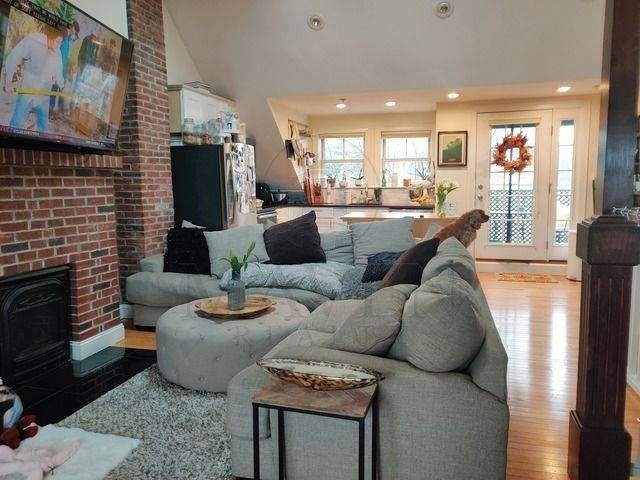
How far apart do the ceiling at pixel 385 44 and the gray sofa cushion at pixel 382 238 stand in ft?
5.92

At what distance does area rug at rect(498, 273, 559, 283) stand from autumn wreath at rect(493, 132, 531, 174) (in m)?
1.40

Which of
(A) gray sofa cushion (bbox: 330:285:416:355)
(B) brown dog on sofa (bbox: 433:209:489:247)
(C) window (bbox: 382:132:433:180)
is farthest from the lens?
(C) window (bbox: 382:132:433:180)

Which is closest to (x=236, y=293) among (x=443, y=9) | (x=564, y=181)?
(x=443, y=9)

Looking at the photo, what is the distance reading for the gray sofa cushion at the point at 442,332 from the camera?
5.24 ft

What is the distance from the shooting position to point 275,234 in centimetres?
430

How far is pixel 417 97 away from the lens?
5.93 m

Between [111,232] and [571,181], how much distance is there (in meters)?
5.67

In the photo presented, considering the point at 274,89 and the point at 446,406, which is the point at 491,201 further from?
the point at 446,406

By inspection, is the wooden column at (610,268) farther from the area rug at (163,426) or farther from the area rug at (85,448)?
the area rug at (85,448)

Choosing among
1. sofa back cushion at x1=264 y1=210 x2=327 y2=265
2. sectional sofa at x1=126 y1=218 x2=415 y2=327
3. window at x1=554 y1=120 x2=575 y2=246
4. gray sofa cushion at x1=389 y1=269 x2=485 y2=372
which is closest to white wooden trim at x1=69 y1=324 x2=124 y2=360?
sectional sofa at x1=126 y1=218 x2=415 y2=327

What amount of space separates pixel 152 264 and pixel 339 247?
1.67 meters

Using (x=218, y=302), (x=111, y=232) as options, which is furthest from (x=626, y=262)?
(x=111, y=232)

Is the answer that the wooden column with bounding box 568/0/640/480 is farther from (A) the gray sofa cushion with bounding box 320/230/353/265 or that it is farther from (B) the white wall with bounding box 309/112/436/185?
(B) the white wall with bounding box 309/112/436/185

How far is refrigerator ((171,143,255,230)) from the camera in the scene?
4648 mm
